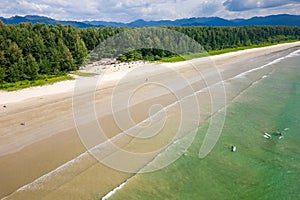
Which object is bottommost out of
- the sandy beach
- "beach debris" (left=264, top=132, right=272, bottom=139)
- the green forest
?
"beach debris" (left=264, top=132, right=272, bottom=139)

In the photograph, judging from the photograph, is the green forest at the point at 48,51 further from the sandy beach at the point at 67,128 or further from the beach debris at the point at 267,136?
the beach debris at the point at 267,136

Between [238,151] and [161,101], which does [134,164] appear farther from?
[161,101]

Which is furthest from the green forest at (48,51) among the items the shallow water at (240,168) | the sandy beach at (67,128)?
the shallow water at (240,168)

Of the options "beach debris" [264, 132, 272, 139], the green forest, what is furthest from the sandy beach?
the green forest

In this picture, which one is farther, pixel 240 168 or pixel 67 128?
pixel 67 128

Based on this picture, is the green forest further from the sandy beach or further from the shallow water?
the shallow water

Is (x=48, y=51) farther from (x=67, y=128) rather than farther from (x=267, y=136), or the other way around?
(x=267, y=136)

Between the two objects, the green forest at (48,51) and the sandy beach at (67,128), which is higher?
the green forest at (48,51)

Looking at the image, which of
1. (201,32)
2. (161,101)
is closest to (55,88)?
(161,101)

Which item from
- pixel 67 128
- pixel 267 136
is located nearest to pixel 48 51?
pixel 67 128
